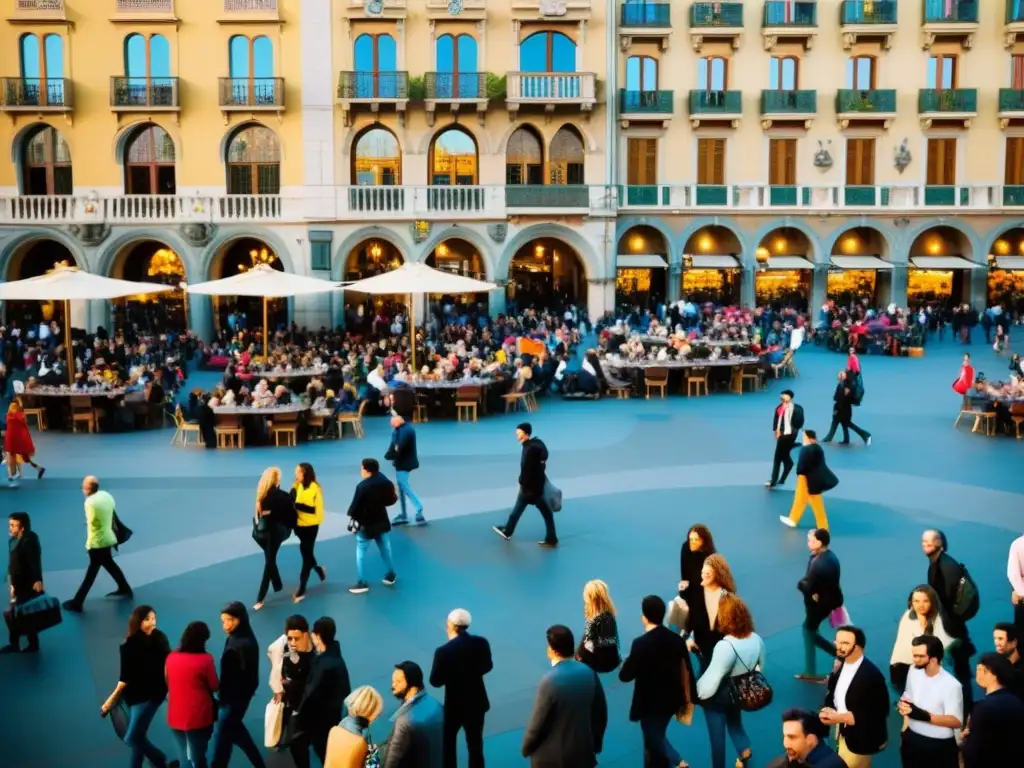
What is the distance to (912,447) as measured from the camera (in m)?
18.6

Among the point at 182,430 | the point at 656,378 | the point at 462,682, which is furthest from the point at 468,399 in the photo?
the point at 462,682

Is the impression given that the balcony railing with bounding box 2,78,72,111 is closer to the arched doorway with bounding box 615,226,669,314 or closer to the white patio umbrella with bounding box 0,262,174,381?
the white patio umbrella with bounding box 0,262,174,381

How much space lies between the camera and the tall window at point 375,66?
1342 inches

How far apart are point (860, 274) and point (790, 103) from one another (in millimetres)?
7277

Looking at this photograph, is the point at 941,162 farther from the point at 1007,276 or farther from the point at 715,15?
the point at 715,15

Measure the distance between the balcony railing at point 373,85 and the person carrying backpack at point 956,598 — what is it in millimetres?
28994

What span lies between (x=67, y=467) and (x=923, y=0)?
32261 mm

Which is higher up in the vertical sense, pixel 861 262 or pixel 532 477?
pixel 861 262

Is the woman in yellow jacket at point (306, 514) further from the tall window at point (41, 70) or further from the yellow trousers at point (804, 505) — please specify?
the tall window at point (41, 70)

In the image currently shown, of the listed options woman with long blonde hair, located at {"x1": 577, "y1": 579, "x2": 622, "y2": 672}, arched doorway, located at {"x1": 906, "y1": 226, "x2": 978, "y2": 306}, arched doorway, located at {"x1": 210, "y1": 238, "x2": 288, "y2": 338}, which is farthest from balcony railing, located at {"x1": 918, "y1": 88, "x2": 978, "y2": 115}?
woman with long blonde hair, located at {"x1": 577, "y1": 579, "x2": 622, "y2": 672}

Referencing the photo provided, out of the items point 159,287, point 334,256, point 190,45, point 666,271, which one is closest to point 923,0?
point 666,271

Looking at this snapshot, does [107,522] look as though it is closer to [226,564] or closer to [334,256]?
[226,564]

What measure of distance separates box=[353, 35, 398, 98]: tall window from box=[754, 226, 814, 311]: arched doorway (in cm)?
1485

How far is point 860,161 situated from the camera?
36719 millimetres
